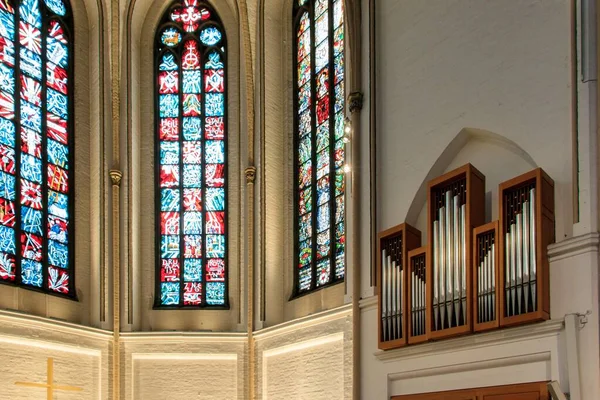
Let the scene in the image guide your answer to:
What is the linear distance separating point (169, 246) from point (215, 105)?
2435 mm

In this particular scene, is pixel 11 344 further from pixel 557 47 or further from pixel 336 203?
pixel 557 47

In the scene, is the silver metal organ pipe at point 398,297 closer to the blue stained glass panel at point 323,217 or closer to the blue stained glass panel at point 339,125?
the blue stained glass panel at point 323,217

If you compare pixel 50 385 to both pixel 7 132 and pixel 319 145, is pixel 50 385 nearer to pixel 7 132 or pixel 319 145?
pixel 7 132

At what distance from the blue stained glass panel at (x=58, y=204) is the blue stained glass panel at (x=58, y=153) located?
480mm

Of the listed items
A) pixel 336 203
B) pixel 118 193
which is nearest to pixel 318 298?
pixel 336 203

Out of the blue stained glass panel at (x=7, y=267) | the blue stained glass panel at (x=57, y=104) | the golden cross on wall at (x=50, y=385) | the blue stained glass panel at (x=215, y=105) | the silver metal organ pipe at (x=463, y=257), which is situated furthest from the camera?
the blue stained glass panel at (x=215, y=105)

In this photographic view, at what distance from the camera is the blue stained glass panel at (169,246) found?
1465 cm

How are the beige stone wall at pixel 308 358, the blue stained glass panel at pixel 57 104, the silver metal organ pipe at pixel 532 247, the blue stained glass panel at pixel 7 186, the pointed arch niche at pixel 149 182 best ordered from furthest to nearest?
1. the pointed arch niche at pixel 149 182
2. the blue stained glass panel at pixel 57 104
3. the blue stained glass panel at pixel 7 186
4. the beige stone wall at pixel 308 358
5. the silver metal organ pipe at pixel 532 247

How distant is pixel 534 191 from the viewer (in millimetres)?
8320

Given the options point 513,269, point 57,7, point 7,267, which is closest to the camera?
point 513,269

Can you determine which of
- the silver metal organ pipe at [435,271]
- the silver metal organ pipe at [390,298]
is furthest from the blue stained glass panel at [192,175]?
the silver metal organ pipe at [435,271]

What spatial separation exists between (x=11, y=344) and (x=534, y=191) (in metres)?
7.34

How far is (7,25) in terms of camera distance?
13438mm

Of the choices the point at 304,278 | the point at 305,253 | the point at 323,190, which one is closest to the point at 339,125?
the point at 323,190
